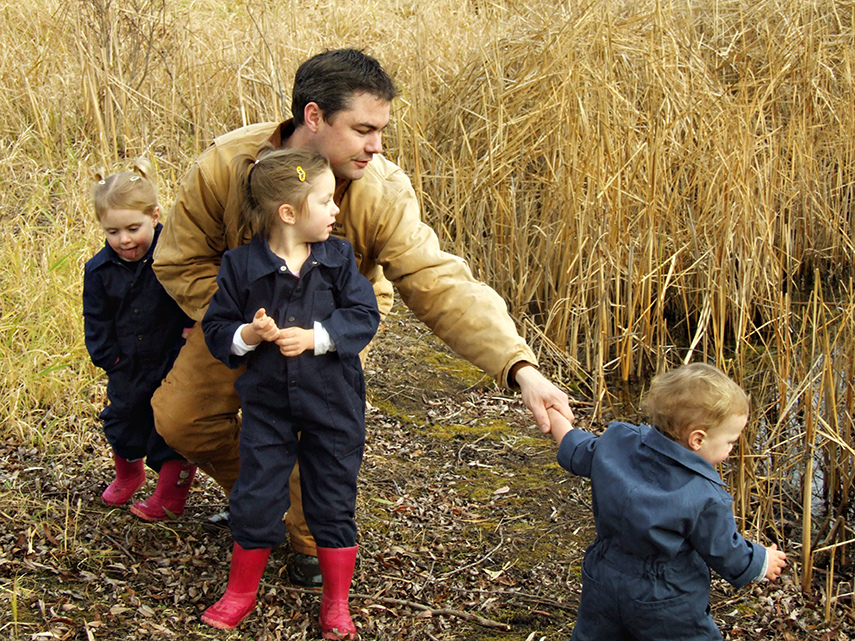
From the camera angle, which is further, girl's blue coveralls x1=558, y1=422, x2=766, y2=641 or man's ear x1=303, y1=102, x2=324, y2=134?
man's ear x1=303, y1=102, x2=324, y2=134

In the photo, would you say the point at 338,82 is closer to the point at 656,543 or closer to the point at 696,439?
the point at 696,439

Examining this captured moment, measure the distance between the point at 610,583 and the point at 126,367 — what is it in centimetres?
175

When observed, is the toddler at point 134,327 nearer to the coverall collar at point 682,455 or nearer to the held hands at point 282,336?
the held hands at point 282,336

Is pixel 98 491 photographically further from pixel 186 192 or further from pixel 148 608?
pixel 186 192

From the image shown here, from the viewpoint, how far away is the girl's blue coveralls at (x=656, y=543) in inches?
76.6

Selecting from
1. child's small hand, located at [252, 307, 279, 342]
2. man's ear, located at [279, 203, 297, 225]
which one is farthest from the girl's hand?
man's ear, located at [279, 203, 297, 225]

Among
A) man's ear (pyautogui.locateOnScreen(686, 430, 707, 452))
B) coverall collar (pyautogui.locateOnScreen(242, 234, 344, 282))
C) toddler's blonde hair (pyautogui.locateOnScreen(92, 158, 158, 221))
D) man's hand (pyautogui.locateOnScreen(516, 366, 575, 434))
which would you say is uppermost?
toddler's blonde hair (pyautogui.locateOnScreen(92, 158, 158, 221))

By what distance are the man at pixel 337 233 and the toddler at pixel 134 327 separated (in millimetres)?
168

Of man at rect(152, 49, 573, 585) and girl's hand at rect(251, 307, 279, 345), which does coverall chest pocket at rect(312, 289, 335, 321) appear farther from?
man at rect(152, 49, 573, 585)

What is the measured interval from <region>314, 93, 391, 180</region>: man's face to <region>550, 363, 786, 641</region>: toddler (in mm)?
1081

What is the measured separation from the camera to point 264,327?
7.09ft

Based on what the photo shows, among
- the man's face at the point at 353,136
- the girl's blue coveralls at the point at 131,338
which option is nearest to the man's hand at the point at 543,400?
the man's face at the point at 353,136

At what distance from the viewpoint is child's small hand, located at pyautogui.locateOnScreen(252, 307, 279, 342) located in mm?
2141

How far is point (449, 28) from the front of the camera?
696 cm
